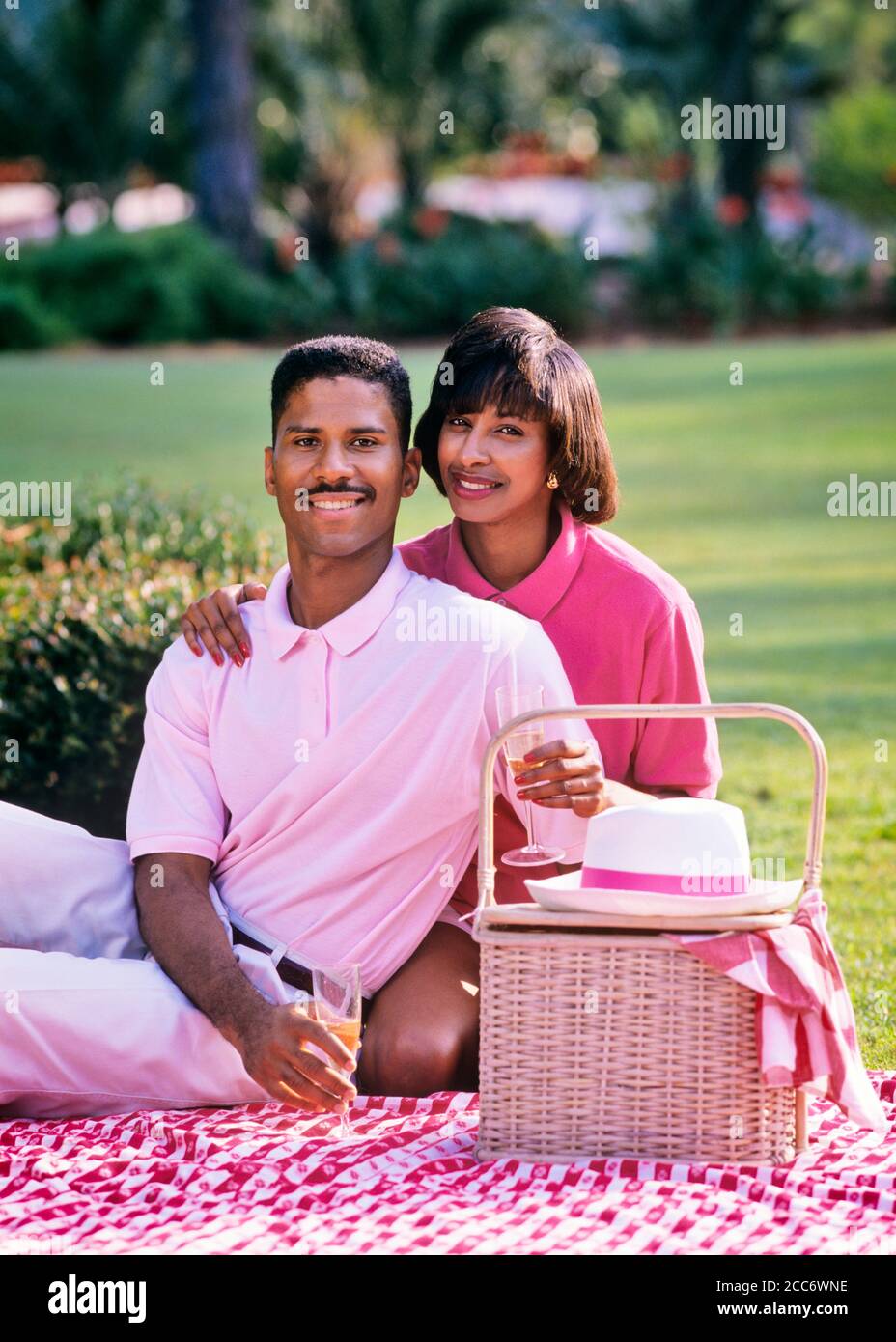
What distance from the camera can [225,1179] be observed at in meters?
3.56

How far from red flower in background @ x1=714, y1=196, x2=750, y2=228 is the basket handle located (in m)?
19.9

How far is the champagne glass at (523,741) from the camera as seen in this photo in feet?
12.4

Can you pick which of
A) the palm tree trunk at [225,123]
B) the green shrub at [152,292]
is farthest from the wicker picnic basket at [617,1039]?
the palm tree trunk at [225,123]

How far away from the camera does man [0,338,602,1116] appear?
4.02 meters

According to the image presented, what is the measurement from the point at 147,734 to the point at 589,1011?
126 centimetres

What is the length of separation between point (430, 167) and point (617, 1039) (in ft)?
114

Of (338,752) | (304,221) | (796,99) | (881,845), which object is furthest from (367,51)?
(338,752)

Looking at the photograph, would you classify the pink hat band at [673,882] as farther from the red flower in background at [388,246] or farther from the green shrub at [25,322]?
the red flower in background at [388,246]

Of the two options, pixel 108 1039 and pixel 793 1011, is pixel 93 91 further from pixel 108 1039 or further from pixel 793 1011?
pixel 793 1011

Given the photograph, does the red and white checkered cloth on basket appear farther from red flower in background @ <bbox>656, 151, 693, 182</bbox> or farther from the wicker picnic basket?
red flower in background @ <bbox>656, 151, 693, 182</bbox>

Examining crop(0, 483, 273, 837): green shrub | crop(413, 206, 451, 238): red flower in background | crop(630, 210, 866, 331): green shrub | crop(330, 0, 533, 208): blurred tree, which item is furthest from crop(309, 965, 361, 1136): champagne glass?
crop(330, 0, 533, 208): blurred tree

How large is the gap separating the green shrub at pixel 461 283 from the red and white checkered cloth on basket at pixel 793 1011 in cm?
1749

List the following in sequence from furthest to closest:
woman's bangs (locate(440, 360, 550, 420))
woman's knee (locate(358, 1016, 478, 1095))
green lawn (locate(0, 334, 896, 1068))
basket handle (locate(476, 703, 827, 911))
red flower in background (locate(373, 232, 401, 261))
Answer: red flower in background (locate(373, 232, 401, 261)) < green lawn (locate(0, 334, 896, 1068)) < woman's bangs (locate(440, 360, 550, 420)) < woman's knee (locate(358, 1016, 478, 1095)) < basket handle (locate(476, 703, 827, 911))
